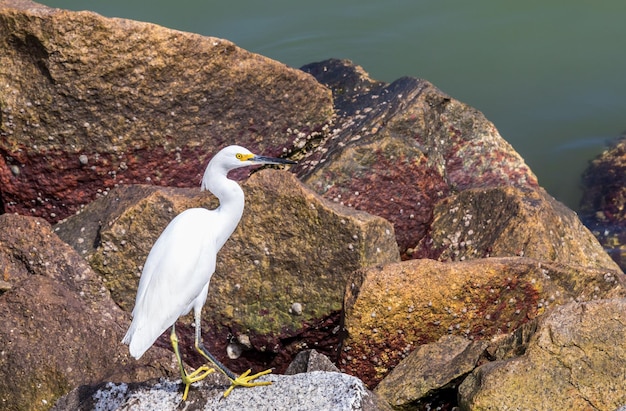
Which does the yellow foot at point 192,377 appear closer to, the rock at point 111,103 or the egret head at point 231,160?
the egret head at point 231,160

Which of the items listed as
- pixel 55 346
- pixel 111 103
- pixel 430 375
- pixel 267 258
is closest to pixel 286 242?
pixel 267 258

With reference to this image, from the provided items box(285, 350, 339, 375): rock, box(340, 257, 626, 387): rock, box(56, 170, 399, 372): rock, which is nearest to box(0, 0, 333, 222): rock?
box(56, 170, 399, 372): rock

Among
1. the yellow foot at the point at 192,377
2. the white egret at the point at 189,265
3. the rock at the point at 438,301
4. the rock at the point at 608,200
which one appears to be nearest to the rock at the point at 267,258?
the rock at the point at 438,301

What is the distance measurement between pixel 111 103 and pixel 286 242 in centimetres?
170

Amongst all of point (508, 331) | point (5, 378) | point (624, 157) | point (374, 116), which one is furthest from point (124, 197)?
point (624, 157)

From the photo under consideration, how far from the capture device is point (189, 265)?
4.36 m

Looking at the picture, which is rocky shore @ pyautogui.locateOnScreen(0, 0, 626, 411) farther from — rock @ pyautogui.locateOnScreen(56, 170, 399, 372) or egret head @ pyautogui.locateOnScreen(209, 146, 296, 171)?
egret head @ pyautogui.locateOnScreen(209, 146, 296, 171)

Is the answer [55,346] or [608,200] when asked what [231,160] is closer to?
[55,346]

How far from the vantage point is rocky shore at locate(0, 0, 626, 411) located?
4.21 m

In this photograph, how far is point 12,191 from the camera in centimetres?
619

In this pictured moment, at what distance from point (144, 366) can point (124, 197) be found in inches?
54.9

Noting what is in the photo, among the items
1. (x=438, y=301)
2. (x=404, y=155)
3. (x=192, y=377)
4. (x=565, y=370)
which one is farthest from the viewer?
(x=404, y=155)

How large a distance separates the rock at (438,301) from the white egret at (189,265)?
2.37 ft

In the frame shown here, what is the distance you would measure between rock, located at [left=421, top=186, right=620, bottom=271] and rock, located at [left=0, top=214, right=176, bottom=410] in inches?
91.8
